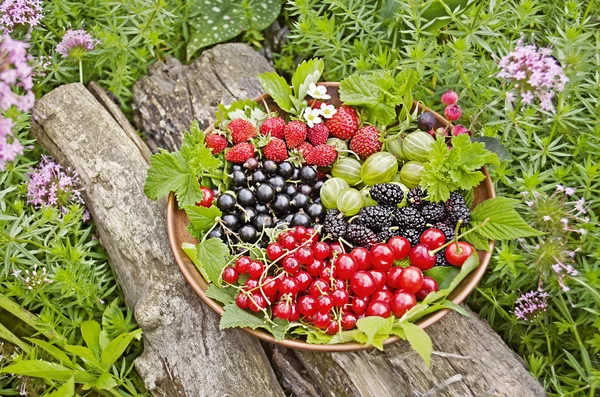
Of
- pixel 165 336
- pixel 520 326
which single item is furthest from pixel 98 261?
pixel 520 326

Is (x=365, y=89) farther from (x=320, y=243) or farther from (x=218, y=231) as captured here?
(x=218, y=231)

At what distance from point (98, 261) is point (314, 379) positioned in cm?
101

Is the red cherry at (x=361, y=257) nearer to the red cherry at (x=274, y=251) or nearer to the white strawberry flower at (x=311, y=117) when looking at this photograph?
the red cherry at (x=274, y=251)

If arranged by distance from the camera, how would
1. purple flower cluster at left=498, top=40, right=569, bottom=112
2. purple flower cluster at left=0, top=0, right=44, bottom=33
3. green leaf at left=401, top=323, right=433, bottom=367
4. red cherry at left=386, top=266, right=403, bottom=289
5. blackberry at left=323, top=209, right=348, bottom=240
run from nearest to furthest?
green leaf at left=401, top=323, right=433, bottom=367, purple flower cluster at left=498, top=40, right=569, bottom=112, red cherry at left=386, top=266, right=403, bottom=289, blackberry at left=323, top=209, right=348, bottom=240, purple flower cluster at left=0, top=0, right=44, bottom=33

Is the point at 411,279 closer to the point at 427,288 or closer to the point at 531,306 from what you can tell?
the point at 427,288

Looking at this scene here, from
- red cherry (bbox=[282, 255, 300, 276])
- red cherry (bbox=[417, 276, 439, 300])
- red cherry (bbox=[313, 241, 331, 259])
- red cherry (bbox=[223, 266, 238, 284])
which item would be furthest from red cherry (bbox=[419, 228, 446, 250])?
red cherry (bbox=[223, 266, 238, 284])

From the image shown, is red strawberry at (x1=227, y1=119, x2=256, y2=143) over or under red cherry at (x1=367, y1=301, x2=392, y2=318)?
over

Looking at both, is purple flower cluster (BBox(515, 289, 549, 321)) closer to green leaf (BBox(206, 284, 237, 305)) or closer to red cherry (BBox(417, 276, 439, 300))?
red cherry (BBox(417, 276, 439, 300))

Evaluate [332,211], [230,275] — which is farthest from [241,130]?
[230,275]

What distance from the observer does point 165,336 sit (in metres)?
2.04

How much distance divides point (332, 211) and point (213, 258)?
44 cm

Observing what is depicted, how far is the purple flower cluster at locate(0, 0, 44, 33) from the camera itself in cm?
228

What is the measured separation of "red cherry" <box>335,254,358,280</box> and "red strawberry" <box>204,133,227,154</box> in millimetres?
621

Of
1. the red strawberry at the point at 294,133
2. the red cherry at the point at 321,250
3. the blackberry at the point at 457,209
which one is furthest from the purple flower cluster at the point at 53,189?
the blackberry at the point at 457,209
